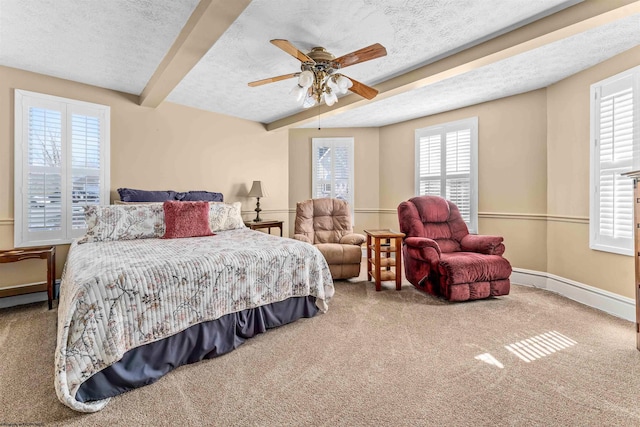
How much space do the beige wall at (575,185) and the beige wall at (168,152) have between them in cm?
392

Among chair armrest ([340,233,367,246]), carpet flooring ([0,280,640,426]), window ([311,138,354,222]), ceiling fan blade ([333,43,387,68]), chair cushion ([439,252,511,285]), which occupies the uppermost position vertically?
ceiling fan blade ([333,43,387,68])

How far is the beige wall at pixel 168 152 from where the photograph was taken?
10.2ft

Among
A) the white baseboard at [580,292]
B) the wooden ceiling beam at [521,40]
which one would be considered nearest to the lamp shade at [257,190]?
the wooden ceiling beam at [521,40]

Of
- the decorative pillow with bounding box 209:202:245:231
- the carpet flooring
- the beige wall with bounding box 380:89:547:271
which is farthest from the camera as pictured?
the beige wall with bounding box 380:89:547:271

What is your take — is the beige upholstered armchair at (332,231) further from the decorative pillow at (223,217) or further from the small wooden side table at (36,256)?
the small wooden side table at (36,256)

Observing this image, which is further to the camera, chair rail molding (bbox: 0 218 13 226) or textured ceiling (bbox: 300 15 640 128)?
chair rail molding (bbox: 0 218 13 226)

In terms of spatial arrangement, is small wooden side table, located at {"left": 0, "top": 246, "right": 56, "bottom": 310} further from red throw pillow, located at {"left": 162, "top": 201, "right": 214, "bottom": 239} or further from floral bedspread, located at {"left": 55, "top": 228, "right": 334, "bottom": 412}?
red throw pillow, located at {"left": 162, "top": 201, "right": 214, "bottom": 239}

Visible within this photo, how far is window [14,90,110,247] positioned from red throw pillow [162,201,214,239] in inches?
45.1

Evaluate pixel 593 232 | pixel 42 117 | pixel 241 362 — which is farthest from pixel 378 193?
pixel 42 117

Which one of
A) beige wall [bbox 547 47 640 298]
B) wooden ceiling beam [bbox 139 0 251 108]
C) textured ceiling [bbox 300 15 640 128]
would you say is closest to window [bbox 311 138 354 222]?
textured ceiling [bbox 300 15 640 128]

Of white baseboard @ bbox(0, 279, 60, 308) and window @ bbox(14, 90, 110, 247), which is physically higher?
window @ bbox(14, 90, 110, 247)

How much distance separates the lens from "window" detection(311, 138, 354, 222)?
5520 millimetres

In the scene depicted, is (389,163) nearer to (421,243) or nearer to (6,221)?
(421,243)

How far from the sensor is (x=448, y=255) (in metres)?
3.42
